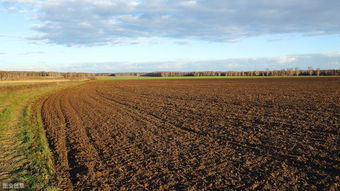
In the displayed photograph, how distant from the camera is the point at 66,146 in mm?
10062

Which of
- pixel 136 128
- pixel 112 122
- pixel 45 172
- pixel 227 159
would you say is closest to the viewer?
pixel 45 172

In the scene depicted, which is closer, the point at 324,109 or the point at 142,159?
Answer: the point at 142,159

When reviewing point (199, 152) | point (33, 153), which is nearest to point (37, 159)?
point (33, 153)

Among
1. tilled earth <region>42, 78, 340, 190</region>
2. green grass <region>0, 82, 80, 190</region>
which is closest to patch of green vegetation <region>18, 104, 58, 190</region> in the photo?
green grass <region>0, 82, 80, 190</region>

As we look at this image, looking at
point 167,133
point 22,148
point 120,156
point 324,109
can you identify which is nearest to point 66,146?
point 22,148

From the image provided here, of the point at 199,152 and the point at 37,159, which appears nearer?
the point at 37,159

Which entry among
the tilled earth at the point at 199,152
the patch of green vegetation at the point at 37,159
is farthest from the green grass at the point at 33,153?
the tilled earth at the point at 199,152

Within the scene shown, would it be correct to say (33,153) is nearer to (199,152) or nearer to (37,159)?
(37,159)

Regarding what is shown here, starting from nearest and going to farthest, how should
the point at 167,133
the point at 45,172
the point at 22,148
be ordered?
the point at 45,172 → the point at 22,148 → the point at 167,133

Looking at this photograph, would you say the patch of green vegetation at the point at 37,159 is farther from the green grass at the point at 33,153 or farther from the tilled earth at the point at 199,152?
the tilled earth at the point at 199,152

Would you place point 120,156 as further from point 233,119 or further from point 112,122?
point 233,119

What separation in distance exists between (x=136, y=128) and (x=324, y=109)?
40.5ft

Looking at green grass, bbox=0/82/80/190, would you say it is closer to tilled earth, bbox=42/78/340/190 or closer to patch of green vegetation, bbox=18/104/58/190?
patch of green vegetation, bbox=18/104/58/190

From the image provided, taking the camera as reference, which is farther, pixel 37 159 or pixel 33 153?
pixel 33 153
